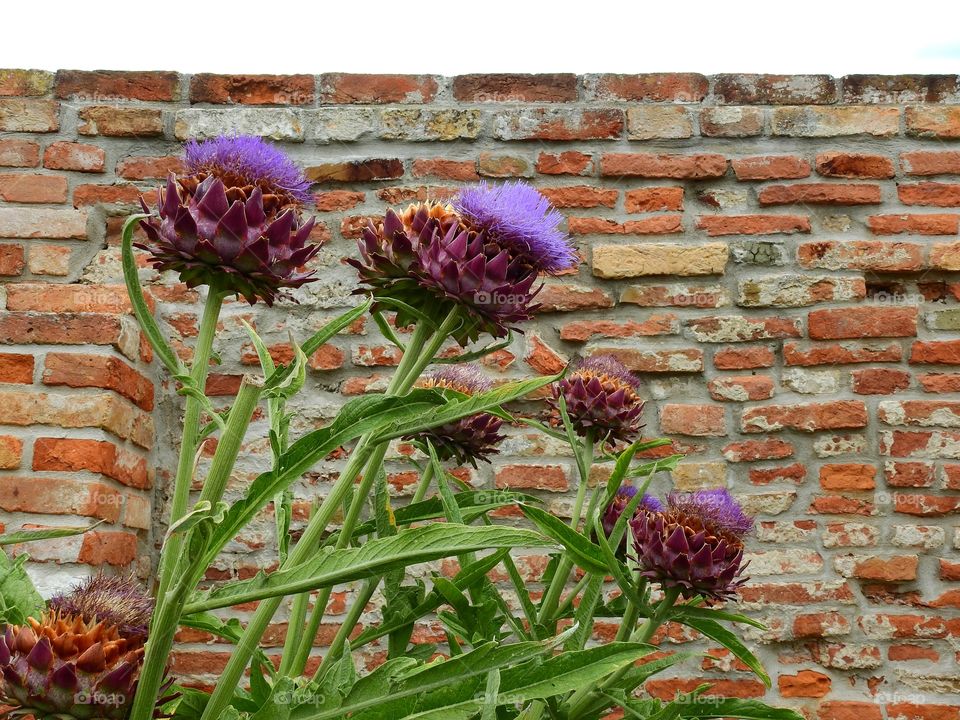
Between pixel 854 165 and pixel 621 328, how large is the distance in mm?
636

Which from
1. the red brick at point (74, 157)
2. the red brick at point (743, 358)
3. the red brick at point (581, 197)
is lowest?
the red brick at point (743, 358)

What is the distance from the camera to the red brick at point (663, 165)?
2.11 meters

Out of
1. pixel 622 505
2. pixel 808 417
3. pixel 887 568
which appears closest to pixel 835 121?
pixel 808 417

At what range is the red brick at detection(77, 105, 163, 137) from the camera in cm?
207

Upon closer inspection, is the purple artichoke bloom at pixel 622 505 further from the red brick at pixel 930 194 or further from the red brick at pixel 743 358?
the red brick at pixel 930 194

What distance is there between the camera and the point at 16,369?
1799 mm

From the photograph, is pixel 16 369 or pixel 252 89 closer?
pixel 16 369

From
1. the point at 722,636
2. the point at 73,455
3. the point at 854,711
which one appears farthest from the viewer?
the point at 854,711

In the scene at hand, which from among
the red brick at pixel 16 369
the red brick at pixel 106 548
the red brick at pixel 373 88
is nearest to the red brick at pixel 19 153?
the red brick at pixel 16 369

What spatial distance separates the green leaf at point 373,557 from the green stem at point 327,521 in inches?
1.0

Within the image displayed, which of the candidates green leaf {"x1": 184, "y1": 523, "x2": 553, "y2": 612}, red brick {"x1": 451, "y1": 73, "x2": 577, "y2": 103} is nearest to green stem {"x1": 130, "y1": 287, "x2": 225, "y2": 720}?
green leaf {"x1": 184, "y1": 523, "x2": 553, "y2": 612}

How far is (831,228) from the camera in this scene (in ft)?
6.91

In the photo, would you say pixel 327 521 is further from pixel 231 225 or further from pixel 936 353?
pixel 936 353

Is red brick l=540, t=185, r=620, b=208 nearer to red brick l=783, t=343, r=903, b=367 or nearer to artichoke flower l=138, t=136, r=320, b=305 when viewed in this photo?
red brick l=783, t=343, r=903, b=367
